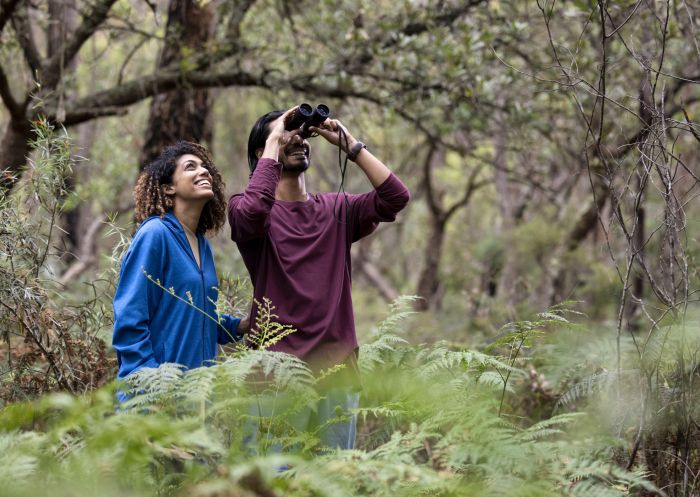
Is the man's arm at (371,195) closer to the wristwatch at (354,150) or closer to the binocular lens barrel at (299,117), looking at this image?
the wristwatch at (354,150)

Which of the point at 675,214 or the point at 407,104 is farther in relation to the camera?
the point at 407,104

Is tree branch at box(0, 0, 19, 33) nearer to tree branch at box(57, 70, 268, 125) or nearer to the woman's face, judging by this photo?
tree branch at box(57, 70, 268, 125)

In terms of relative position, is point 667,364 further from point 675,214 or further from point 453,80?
point 453,80

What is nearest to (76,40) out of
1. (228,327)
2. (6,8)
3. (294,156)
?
(6,8)

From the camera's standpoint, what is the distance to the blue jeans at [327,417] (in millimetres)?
3379

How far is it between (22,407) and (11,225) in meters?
1.45

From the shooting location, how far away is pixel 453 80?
23.6 feet

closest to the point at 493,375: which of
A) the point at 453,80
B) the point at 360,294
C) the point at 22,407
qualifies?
the point at 22,407

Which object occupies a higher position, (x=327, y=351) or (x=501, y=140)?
(x=501, y=140)

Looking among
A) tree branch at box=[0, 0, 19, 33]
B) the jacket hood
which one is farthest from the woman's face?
tree branch at box=[0, 0, 19, 33]

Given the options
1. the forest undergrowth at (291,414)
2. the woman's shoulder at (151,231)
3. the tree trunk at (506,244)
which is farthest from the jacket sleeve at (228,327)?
the tree trunk at (506,244)

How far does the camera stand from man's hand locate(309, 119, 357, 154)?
398 cm

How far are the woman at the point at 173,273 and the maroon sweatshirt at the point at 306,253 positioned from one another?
0.23 meters

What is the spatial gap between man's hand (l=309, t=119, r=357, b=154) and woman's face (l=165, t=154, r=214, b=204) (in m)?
0.61
